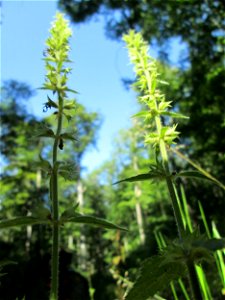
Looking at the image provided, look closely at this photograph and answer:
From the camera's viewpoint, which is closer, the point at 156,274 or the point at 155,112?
the point at 156,274

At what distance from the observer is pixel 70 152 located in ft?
99.1

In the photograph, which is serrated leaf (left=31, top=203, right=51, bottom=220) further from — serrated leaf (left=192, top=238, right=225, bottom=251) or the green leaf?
serrated leaf (left=192, top=238, right=225, bottom=251)

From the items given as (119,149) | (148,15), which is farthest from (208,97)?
(119,149)

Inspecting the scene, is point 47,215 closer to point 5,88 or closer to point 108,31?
point 108,31

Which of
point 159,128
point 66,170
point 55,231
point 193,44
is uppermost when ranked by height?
point 193,44

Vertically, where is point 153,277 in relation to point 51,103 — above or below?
below

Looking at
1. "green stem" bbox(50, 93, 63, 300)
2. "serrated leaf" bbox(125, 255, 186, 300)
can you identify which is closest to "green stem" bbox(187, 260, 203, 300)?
"serrated leaf" bbox(125, 255, 186, 300)

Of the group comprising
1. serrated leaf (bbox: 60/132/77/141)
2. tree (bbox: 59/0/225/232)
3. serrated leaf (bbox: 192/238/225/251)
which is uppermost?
tree (bbox: 59/0/225/232)

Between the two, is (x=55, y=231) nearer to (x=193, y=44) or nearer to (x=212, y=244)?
(x=212, y=244)

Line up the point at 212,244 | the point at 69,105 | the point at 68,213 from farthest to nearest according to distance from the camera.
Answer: the point at 69,105 < the point at 68,213 < the point at 212,244

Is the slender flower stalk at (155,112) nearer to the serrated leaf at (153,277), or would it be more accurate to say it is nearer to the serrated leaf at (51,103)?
the serrated leaf at (153,277)

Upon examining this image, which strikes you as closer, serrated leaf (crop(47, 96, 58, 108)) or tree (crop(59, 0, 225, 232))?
serrated leaf (crop(47, 96, 58, 108))

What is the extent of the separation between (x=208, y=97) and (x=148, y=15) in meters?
4.60

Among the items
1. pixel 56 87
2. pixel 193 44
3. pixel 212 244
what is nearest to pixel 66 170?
pixel 56 87
